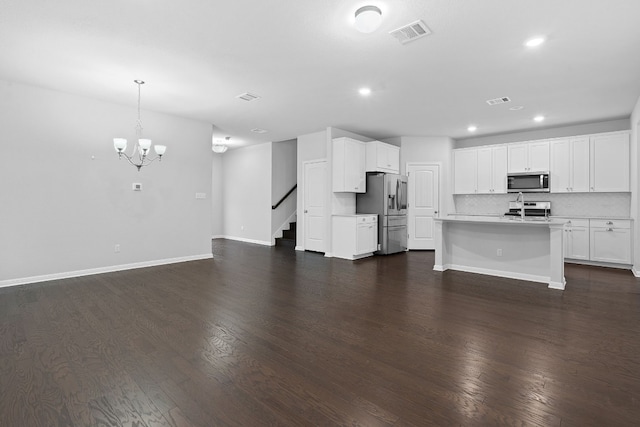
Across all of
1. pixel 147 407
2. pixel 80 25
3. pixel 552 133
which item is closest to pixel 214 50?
pixel 80 25

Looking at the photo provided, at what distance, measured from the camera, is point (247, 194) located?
9117 millimetres

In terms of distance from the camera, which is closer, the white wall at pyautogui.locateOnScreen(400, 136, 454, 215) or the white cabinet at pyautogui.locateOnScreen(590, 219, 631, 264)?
the white cabinet at pyautogui.locateOnScreen(590, 219, 631, 264)

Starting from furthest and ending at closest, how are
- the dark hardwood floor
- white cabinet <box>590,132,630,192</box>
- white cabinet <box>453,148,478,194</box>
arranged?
white cabinet <box>453,148,478,194</box> → white cabinet <box>590,132,630,192</box> → the dark hardwood floor

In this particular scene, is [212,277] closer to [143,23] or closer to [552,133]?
[143,23]

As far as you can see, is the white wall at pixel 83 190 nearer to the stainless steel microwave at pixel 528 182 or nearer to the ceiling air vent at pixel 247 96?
the ceiling air vent at pixel 247 96

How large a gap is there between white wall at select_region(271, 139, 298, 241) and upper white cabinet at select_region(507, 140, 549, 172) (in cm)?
545

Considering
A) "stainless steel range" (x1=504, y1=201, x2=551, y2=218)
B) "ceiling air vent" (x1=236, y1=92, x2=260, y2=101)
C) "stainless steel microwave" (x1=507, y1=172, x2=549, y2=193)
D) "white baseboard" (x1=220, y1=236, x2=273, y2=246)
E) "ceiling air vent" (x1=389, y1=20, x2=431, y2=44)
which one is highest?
"ceiling air vent" (x1=236, y1=92, x2=260, y2=101)

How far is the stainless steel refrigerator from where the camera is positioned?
6.96 meters

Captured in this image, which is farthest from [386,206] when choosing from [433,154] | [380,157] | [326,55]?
[326,55]

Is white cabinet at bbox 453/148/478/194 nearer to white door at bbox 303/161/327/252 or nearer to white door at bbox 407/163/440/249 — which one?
white door at bbox 407/163/440/249

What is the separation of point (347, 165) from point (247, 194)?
3672mm

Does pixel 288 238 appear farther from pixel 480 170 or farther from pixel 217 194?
pixel 480 170

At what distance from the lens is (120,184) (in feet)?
17.3

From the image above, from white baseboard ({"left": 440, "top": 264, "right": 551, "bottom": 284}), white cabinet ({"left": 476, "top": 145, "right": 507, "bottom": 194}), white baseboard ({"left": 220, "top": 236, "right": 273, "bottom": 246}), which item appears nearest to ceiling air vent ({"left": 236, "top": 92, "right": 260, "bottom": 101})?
white baseboard ({"left": 440, "top": 264, "right": 551, "bottom": 284})
